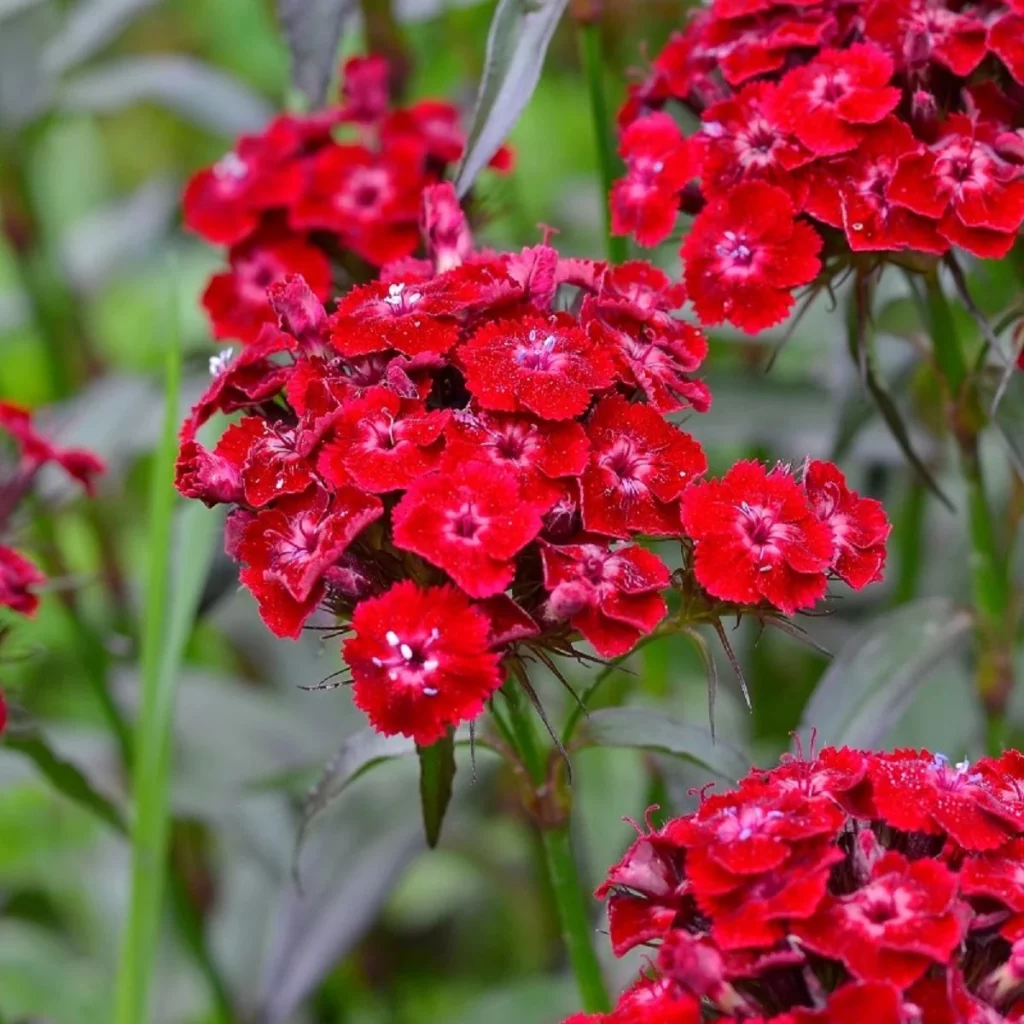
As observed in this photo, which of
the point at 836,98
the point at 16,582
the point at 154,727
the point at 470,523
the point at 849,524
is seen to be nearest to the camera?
the point at 470,523

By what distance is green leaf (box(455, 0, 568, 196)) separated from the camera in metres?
1.04

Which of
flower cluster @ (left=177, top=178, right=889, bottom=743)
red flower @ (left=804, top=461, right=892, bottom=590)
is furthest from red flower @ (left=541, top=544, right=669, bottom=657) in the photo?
red flower @ (left=804, top=461, right=892, bottom=590)

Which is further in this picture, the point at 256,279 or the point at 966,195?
the point at 256,279

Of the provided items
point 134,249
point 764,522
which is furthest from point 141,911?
point 134,249

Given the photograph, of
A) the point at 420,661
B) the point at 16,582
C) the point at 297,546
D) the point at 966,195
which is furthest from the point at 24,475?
the point at 966,195

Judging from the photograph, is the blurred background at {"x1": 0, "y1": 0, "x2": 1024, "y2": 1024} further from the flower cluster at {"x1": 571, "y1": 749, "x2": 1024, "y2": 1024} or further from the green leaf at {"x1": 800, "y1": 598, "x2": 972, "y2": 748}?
the flower cluster at {"x1": 571, "y1": 749, "x2": 1024, "y2": 1024}

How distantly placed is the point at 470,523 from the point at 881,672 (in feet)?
1.90

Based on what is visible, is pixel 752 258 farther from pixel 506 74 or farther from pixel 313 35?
pixel 313 35

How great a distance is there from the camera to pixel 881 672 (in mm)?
1270

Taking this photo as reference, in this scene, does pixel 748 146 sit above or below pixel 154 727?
above

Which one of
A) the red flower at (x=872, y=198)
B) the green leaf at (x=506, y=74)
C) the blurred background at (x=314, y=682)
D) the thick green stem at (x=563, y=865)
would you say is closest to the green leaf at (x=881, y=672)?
the blurred background at (x=314, y=682)

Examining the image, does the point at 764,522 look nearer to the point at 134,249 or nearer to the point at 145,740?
the point at 145,740

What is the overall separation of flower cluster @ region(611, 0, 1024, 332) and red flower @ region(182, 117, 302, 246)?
0.31 m

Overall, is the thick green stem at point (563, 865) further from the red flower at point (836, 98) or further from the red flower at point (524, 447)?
the red flower at point (836, 98)
